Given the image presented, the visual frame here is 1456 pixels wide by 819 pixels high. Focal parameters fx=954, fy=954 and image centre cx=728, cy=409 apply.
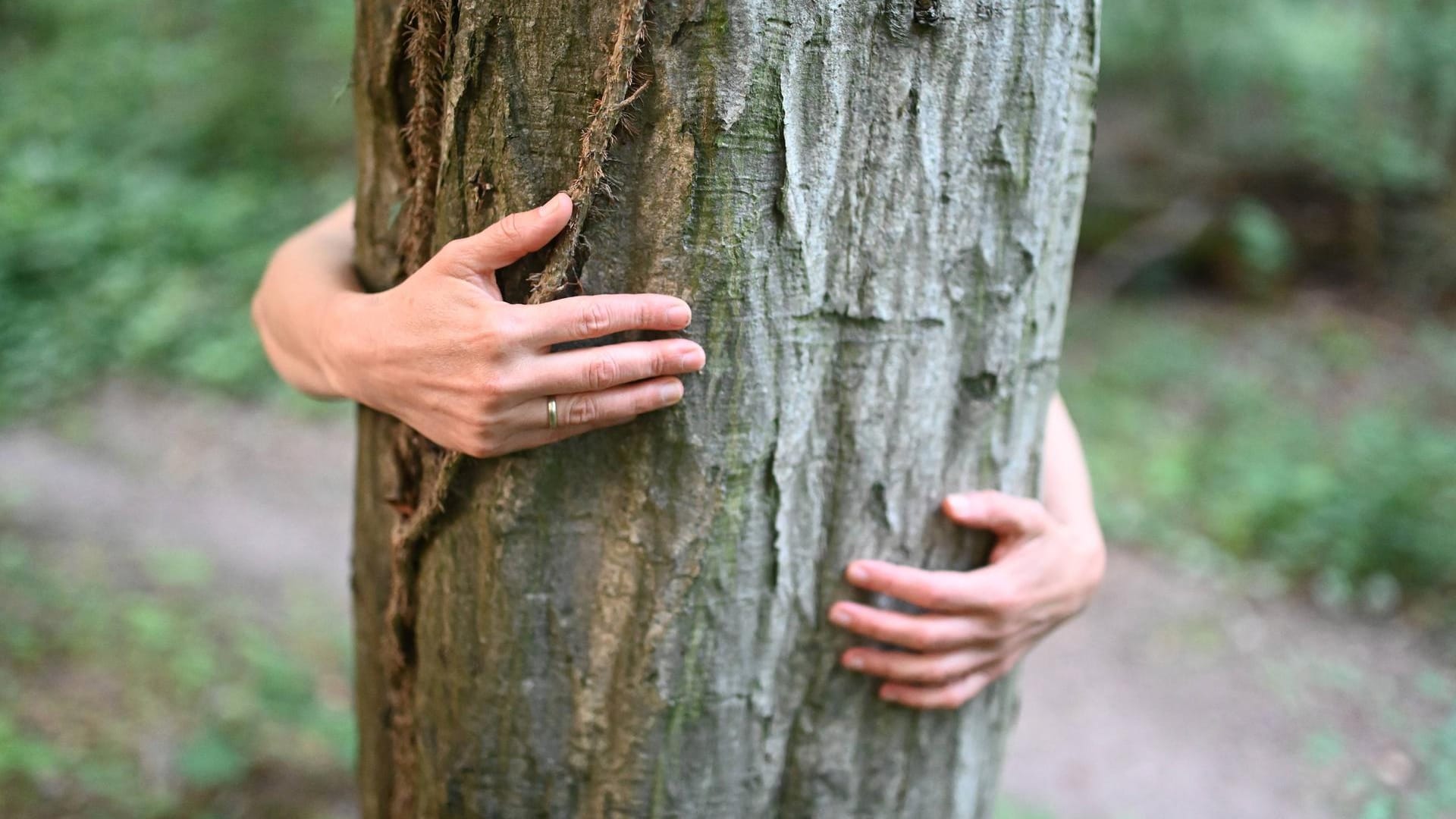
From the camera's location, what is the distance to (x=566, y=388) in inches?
46.8

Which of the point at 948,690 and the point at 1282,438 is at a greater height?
the point at 948,690

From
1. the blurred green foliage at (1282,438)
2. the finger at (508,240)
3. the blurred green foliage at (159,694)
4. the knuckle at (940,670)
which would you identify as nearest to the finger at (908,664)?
the knuckle at (940,670)

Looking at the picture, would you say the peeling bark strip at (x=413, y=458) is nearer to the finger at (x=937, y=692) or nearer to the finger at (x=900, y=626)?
the finger at (x=900, y=626)

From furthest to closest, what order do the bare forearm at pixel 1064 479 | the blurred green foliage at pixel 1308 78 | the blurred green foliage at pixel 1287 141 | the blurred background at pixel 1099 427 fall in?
the blurred green foliage at pixel 1287 141
the blurred green foliage at pixel 1308 78
the blurred background at pixel 1099 427
the bare forearm at pixel 1064 479

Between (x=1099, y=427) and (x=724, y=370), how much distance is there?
6.06m

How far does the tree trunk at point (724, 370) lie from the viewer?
121cm

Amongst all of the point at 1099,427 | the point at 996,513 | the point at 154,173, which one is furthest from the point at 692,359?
the point at 154,173

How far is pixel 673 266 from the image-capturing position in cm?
124

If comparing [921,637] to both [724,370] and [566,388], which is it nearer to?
[724,370]

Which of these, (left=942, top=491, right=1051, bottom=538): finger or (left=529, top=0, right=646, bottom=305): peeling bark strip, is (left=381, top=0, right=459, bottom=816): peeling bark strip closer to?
(left=529, top=0, right=646, bottom=305): peeling bark strip

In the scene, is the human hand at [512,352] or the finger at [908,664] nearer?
the human hand at [512,352]

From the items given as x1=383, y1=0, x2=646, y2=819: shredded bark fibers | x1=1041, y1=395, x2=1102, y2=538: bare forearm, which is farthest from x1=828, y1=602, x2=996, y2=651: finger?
x1=383, y1=0, x2=646, y2=819: shredded bark fibers

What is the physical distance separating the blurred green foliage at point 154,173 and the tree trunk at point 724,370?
5.94 m

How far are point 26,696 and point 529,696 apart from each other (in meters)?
2.71
